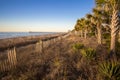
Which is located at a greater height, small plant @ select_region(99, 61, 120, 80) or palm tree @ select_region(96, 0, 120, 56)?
palm tree @ select_region(96, 0, 120, 56)

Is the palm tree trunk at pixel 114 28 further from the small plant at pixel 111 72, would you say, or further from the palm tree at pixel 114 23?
the small plant at pixel 111 72

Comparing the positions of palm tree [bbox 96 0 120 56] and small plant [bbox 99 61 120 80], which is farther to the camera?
palm tree [bbox 96 0 120 56]

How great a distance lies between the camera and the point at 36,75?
321 inches

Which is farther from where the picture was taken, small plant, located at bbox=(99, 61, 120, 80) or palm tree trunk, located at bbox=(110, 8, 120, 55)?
palm tree trunk, located at bbox=(110, 8, 120, 55)

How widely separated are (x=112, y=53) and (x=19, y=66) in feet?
26.6

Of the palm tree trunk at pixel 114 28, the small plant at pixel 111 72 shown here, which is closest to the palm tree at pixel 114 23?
the palm tree trunk at pixel 114 28

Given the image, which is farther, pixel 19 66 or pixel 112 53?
pixel 112 53

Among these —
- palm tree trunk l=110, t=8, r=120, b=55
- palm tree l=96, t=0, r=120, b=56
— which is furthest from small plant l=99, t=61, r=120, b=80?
palm tree trunk l=110, t=8, r=120, b=55

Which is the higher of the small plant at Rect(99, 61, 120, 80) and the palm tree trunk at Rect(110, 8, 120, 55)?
the palm tree trunk at Rect(110, 8, 120, 55)

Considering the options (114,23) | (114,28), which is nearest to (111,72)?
(114,28)

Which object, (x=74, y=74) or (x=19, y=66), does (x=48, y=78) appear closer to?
(x=74, y=74)

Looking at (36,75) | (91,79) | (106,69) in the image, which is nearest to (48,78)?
(36,75)

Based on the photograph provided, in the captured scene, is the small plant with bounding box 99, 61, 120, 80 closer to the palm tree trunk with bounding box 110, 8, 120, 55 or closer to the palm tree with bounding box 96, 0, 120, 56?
the palm tree with bounding box 96, 0, 120, 56

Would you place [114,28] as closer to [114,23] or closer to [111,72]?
[114,23]
